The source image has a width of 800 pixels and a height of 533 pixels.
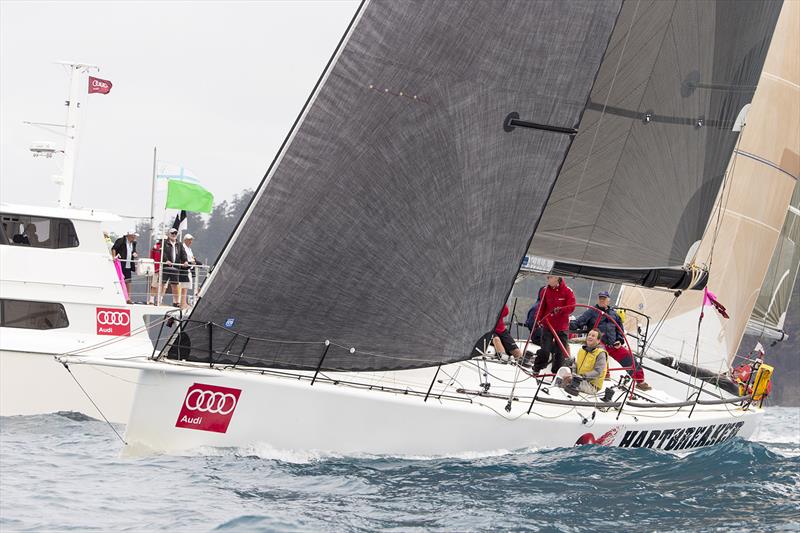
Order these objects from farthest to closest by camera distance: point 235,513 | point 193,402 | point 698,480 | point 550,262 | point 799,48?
point 799,48 → point 550,262 → point 698,480 → point 193,402 → point 235,513

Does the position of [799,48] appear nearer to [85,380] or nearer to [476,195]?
[476,195]

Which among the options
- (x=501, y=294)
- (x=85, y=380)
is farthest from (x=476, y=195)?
(x=85, y=380)

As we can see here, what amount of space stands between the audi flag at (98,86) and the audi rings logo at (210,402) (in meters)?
8.86

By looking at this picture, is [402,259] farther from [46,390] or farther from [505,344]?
[46,390]

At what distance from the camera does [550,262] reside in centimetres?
1205

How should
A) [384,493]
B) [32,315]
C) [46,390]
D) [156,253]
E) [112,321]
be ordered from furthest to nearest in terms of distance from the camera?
[156,253]
[112,321]
[32,315]
[46,390]
[384,493]

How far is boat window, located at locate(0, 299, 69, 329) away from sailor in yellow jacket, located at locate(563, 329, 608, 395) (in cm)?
764

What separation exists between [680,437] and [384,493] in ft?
15.4

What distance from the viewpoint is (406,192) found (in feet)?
31.2

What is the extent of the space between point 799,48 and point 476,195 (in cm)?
901

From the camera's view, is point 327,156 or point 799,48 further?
point 799,48

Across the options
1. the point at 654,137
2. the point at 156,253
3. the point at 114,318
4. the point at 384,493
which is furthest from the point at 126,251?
the point at 384,493

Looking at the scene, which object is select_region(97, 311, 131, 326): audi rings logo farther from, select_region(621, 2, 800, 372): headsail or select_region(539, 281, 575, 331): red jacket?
select_region(621, 2, 800, 372): headsail

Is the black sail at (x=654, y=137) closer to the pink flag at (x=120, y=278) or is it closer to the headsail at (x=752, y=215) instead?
the headsail at (x=752, y=215)
